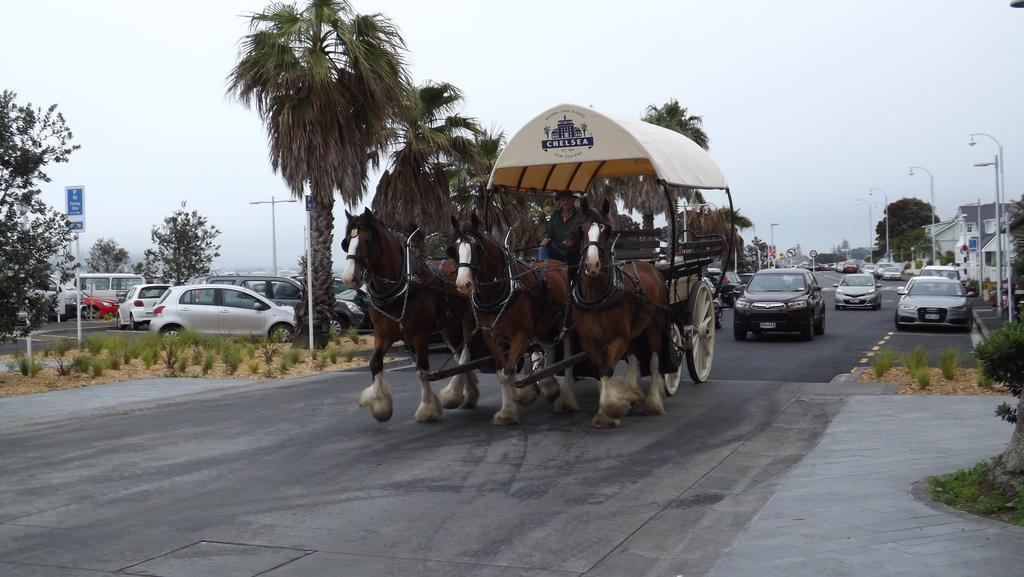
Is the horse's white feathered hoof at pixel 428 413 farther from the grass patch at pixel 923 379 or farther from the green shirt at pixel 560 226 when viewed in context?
the grass patch at pixel 923 379

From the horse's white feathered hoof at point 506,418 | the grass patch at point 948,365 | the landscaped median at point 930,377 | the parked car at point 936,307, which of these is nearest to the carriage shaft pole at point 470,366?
the horse's white feathered hoof at point 506,418

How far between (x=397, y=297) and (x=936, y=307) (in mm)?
19830

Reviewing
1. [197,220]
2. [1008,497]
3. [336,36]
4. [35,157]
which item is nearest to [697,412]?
[1008,497]

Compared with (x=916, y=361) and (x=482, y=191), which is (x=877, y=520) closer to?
(x=916, y=361)

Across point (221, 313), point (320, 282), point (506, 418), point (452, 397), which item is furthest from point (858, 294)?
point (506, 418)

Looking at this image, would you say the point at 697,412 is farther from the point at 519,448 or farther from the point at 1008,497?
the point at 1008,497

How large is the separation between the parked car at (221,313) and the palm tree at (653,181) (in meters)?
14.8

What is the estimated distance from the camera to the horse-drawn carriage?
415 inches

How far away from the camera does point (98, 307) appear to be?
40969 millimetres

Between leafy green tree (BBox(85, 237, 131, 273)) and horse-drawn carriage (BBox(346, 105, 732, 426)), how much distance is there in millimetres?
57184

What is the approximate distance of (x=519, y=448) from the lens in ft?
32.3

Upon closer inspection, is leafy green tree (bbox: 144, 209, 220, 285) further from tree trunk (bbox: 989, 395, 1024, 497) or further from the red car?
tree trunk (bbox: 989, 395, 1024, 497)

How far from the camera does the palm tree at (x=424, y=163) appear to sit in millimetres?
24234

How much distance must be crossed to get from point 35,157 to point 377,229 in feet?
26.4
